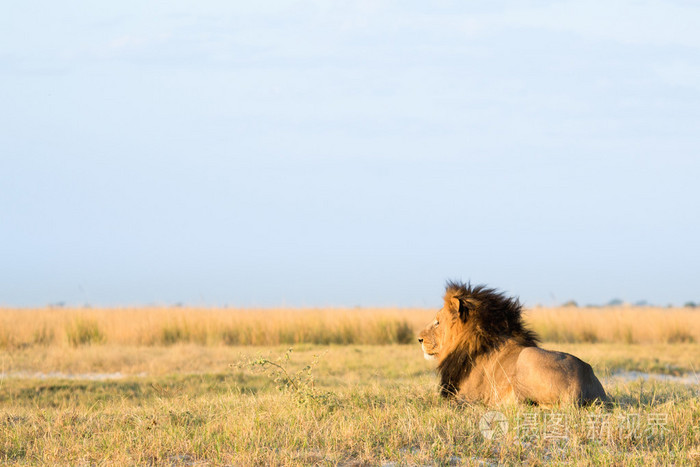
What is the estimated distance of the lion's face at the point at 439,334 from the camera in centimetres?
620

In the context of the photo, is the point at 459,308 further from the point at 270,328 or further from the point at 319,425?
the point at 270,328

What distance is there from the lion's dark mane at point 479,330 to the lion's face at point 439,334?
3.9 inches

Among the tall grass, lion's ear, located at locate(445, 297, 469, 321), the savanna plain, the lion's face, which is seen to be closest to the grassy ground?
the savanna plain

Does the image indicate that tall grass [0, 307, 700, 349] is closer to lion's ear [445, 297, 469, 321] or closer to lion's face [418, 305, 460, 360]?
lion's face [418, 305, 460, 360]

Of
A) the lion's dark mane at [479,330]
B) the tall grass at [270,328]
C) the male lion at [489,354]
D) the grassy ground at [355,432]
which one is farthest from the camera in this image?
the tall grass at [270,328]

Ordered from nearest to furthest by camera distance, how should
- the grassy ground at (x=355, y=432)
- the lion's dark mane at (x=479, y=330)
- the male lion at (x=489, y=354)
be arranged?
the grassy ground at (x=355, y=432) < the male lion at (x=489, y=354) < the lion's dark mane at (x=479, y=330)

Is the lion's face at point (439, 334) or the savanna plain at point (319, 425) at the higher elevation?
the lion's face at point (439, 334)

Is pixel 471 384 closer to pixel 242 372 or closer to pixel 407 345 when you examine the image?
pixel 242 372

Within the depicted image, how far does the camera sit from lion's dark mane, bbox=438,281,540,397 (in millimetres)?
6008

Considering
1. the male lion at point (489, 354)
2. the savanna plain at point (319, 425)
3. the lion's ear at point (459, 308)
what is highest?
the lion's ear at point (459, 308)

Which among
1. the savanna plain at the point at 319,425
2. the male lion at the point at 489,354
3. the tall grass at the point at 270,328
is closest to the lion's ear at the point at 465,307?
the male lion at the point at 489,354

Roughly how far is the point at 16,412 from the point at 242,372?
210 inches

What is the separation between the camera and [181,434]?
4977 millimetres

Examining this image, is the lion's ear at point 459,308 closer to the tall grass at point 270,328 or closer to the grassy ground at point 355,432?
the grassy ground at point 355,432
